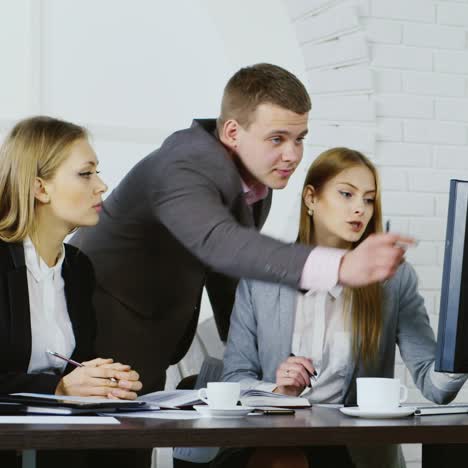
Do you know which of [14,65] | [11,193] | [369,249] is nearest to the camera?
[369,249]

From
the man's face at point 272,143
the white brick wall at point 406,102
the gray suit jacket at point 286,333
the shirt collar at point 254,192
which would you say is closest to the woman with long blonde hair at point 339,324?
the gray suit jacket at point 286,333

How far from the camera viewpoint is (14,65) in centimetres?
296

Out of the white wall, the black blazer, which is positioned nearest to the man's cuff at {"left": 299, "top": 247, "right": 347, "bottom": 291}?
the black blazer

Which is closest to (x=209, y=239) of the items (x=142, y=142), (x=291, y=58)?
(x=142, y=142)

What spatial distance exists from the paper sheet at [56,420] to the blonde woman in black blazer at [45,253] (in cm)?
40

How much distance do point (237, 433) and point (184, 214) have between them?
0.71m

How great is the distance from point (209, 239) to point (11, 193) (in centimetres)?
54

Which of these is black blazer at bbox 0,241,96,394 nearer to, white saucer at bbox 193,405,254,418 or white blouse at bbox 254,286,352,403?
white saucer at bbox 193,405,254,418

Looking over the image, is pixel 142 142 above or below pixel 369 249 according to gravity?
above

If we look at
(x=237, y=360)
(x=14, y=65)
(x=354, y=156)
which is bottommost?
(x=237, y=360)

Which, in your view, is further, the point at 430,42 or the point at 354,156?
the point at 430,42

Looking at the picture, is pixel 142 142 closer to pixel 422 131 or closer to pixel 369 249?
pixel 422 131

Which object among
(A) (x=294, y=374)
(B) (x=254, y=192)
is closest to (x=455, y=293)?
(A) (x=294, y=374)

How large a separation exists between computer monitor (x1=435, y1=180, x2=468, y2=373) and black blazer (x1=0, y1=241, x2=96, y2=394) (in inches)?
28.1
